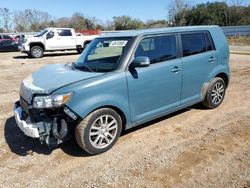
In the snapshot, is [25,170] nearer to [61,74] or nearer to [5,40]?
[61,74]

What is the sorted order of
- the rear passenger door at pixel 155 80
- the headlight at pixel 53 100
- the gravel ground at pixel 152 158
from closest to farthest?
1. the gravel ground at pixel 152 158
2. the headlight at pixel 53 100
3. the rear passenger door at pixel 155 80

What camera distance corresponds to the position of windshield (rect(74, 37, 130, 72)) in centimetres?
439

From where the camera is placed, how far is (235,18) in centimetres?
4681

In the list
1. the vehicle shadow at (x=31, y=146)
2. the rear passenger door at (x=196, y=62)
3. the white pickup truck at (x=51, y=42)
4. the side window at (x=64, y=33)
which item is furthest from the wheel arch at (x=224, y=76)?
the side window at (x=64, y=33)

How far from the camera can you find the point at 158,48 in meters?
4.70

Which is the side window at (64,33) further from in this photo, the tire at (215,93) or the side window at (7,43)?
the tire at (215,93)

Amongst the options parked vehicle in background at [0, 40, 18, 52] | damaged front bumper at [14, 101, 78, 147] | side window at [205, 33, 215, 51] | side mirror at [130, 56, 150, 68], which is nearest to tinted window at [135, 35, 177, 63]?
side mirror at [130, 56, 150, 68]

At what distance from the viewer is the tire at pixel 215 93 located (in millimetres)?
5609

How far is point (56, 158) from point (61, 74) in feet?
4.26

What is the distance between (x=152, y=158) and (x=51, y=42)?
1622cm

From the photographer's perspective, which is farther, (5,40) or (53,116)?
(5,40)

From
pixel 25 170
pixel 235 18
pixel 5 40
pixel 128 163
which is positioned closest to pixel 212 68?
pixel 128 163

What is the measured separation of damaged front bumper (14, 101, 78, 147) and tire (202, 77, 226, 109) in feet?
9.72

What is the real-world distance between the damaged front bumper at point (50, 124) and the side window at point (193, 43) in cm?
245
